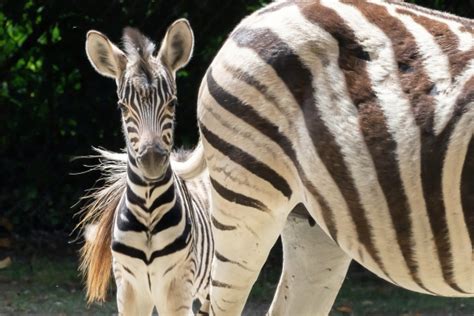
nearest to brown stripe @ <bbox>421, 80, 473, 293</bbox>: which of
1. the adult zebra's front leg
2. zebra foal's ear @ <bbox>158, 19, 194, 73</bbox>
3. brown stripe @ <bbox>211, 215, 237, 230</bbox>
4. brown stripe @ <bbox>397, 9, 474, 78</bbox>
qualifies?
brown stripe @ <bbox>397, 9, 474, 78</bbox>

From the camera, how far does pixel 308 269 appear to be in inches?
164

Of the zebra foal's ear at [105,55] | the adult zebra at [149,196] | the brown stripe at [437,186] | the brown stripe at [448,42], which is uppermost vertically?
the brown stripe at [448,42]

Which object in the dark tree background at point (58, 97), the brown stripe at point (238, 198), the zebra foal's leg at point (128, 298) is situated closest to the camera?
the brown stripe at point (238, 198)

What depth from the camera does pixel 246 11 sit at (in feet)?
28.8

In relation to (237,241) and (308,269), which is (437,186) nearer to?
(237,241)

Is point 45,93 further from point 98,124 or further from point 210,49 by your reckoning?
point 210,49

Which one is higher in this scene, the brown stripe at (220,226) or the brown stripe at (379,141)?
the brown stripe at (379,141)

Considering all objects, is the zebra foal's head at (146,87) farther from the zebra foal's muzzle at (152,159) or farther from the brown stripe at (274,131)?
the brown stripe at (274,131)

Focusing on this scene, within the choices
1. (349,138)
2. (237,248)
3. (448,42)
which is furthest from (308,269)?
(448,42)

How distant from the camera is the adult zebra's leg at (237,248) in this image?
3730 millimetres

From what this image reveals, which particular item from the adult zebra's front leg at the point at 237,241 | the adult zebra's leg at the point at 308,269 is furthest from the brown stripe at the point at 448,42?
the adult zebra's leg at the point at 308,269

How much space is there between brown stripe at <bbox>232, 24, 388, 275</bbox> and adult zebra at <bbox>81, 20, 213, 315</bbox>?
5.01ft

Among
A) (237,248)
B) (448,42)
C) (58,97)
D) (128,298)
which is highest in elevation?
(448,42)

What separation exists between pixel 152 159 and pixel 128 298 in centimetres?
90
